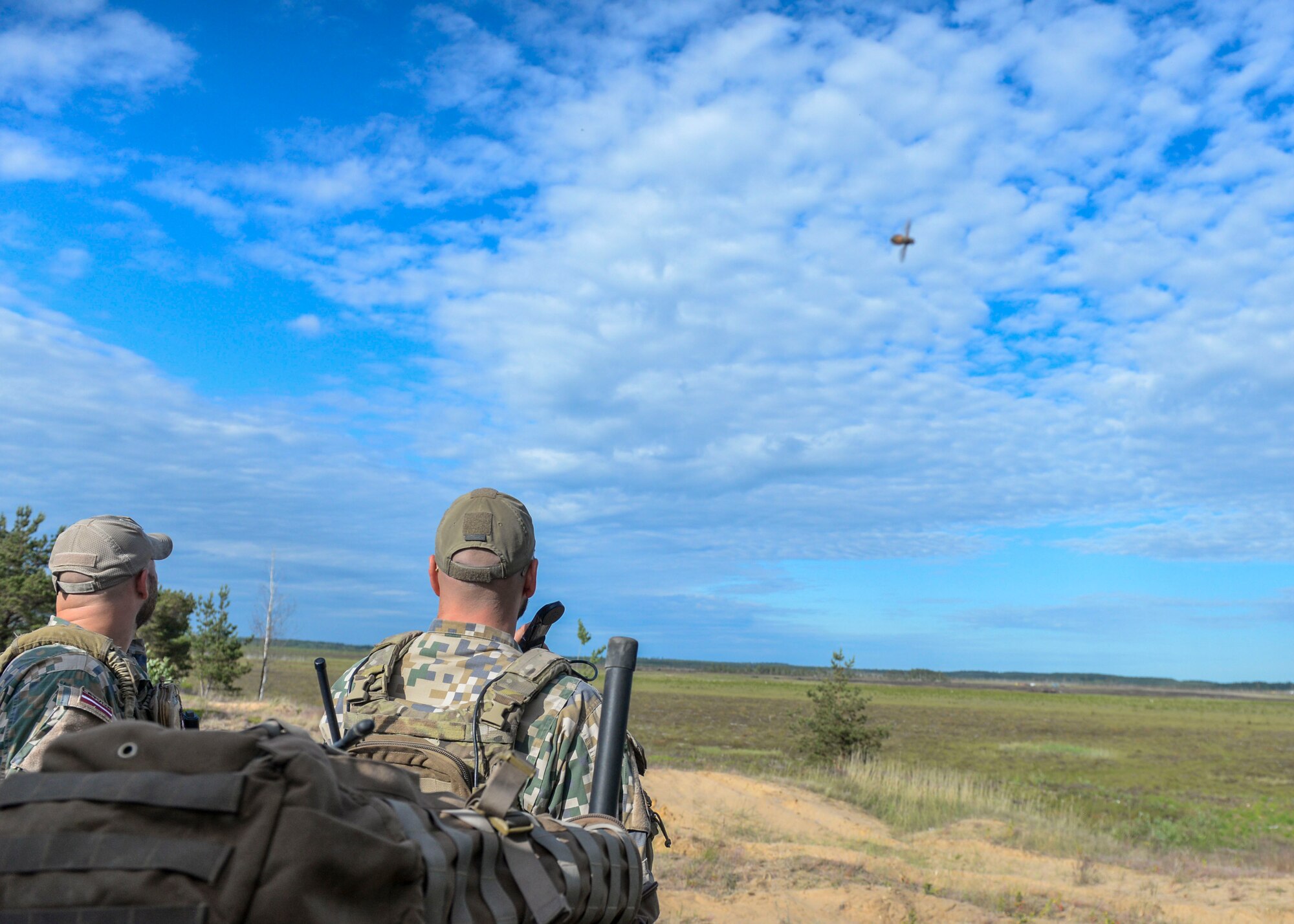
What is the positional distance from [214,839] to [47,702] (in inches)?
95.4

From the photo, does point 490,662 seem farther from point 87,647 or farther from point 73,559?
point 73,559

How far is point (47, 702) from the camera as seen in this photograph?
303 cm

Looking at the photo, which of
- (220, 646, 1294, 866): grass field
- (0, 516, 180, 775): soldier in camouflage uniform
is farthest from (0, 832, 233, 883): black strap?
(220, 646, 1294, 866): grass field

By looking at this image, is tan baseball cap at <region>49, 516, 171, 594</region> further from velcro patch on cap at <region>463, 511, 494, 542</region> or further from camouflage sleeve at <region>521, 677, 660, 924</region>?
camouflage sleeve at <region>521, 677, 660, 924</region>

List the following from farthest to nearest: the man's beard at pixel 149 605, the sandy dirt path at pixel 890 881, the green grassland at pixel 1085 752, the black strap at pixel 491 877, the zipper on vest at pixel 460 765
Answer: the green grassland at pixel 1085 752 → the sandy dirt path at pixel 890 881 → the man's beard at pixel 149 605 → the zipper on vest at pixel 460 765 → the black strap at pixel 491 877

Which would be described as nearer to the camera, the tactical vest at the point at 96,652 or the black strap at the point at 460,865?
the black strap at the point at 460,865

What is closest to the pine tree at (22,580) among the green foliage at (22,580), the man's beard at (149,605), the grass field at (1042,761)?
the green foliage at (22,580)

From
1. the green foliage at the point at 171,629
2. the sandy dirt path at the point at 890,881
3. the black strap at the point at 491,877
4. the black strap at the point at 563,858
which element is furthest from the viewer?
the green foliage at the point at 171,629

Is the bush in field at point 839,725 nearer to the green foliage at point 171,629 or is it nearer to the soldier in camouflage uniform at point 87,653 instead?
the green foliage at point 171,629

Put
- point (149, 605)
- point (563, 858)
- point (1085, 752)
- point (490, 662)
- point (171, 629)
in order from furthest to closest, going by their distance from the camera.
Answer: point (1085, 752)
point (171, 629)
point (149, 605)
point (490, 662)
point (563, 858)

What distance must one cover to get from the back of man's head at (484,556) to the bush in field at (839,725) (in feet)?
77.5

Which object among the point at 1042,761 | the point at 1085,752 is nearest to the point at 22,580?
the point at 1042,761

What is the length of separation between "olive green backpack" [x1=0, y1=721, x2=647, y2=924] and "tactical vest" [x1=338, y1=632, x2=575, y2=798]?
3.77ft

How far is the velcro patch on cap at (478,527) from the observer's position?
286 cm
